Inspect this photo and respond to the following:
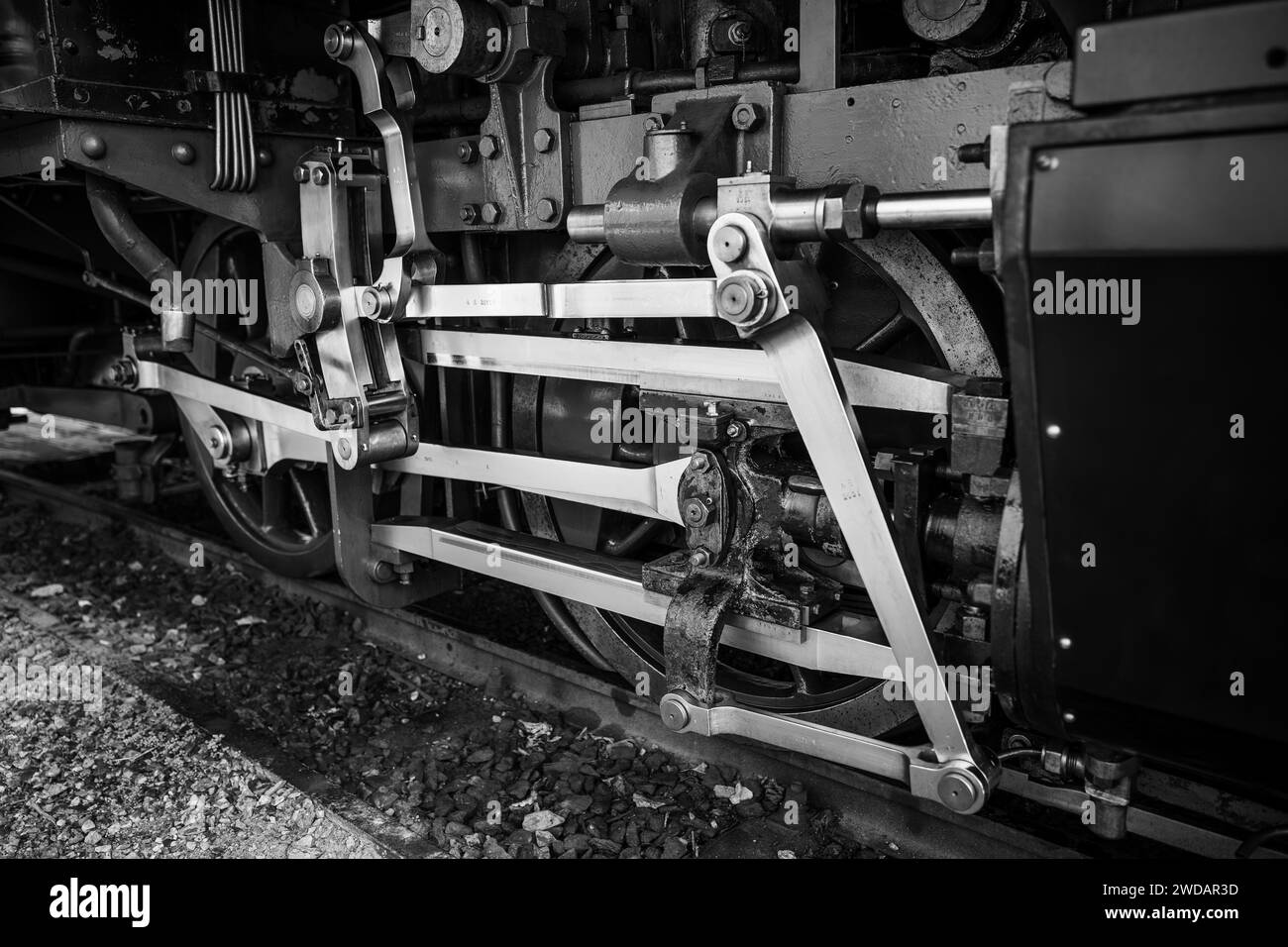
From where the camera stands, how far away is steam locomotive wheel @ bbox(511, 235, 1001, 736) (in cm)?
214

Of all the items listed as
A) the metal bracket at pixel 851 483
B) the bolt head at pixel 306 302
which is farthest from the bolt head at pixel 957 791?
the bolt head at pixel 306 302

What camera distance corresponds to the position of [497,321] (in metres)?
3.13

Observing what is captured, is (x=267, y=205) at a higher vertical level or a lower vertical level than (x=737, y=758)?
higher

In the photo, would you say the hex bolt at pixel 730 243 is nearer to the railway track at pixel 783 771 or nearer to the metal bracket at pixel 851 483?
the metal bracket at pixel 851 483

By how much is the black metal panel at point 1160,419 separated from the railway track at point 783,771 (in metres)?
0.63

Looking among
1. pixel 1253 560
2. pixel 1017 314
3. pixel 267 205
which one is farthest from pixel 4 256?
pixel 1253 560

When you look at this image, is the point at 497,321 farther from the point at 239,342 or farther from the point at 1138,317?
the point at 1138,317

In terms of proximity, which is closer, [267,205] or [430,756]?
[430,756]

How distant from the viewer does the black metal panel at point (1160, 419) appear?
1.24 m

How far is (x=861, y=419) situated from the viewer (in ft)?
8.45

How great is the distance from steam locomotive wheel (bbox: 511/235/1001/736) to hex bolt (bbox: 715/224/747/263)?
357mm

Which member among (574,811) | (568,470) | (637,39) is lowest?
(574,811)

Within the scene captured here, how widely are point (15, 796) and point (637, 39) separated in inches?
97.9

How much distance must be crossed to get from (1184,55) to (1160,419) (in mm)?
442
